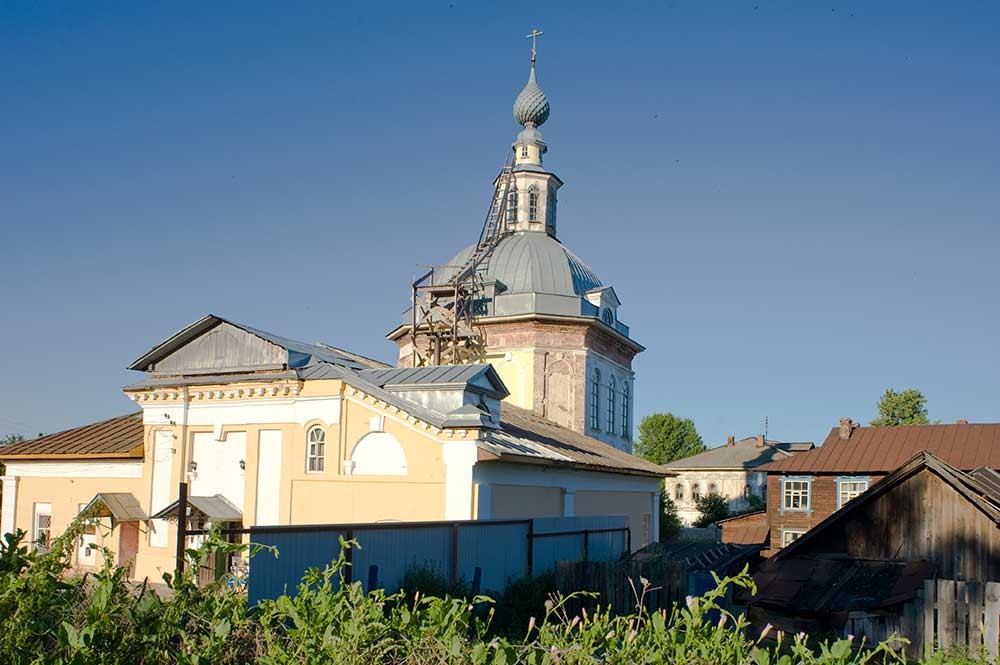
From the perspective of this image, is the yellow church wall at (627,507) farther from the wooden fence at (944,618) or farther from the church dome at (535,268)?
the wooden fence at (944,618)

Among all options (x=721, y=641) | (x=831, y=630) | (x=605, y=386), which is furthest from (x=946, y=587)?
(x=605, y=386)

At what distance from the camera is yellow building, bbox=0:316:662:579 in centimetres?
1761

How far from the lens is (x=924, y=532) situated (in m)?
13.6

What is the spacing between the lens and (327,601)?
4.75 meters

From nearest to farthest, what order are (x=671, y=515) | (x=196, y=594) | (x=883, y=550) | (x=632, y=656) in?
(x=632, y=656) < (x=196, y=594) < (x=883, y=550) < (x=671, y=515)

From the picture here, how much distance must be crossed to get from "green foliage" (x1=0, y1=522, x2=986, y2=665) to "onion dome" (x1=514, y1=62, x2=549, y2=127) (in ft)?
119

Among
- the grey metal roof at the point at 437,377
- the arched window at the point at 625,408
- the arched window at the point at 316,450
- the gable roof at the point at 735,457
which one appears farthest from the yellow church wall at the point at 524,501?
the gable roof at the point at 735,457

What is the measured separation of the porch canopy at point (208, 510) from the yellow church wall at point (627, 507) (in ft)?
25.7

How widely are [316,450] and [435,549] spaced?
5.75 metres

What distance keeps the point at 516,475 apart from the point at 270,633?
1456cm

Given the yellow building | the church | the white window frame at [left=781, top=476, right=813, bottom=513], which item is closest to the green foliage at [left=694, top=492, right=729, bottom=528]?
the white window frame at [left=781, top=476, right=813, bottom=513]

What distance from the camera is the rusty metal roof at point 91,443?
21328 millimetres

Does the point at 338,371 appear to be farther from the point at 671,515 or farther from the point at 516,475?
the point at 671,515

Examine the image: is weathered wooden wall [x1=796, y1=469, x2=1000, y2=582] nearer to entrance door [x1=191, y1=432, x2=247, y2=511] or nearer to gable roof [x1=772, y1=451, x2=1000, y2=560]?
gable roof [x1=772, y1=451, x2=1000, y2=560]
